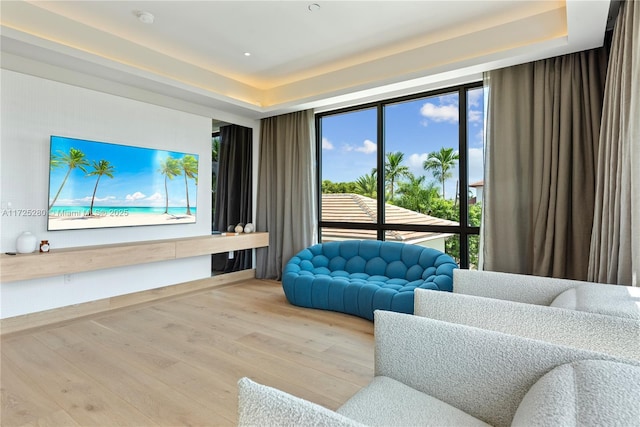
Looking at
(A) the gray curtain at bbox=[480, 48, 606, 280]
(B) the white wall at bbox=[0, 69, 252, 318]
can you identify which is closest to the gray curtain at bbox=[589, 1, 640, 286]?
(A) the gray curtain at bbox=[480, 48, 606, 280]

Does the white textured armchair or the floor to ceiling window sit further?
the floor to ceiling window

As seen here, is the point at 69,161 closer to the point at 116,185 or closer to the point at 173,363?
the point at 116,185

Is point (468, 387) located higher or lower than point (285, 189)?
lower

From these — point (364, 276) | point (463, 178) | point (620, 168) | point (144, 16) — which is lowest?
point (364, 276)

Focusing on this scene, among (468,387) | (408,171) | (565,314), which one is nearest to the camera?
(468,387)

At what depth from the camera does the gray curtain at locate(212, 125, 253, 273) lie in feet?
16.0

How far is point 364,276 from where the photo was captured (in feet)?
12.5

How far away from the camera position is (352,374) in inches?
88.5

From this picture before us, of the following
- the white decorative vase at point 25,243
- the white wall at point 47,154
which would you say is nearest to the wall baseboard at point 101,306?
the white wall at point 47,154

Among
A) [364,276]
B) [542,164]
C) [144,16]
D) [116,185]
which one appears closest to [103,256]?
[116,185]

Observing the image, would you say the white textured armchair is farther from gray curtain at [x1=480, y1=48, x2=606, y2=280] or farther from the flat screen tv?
the flat screen tv

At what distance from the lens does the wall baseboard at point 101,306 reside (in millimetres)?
3014

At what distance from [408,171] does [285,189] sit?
186 centimetres

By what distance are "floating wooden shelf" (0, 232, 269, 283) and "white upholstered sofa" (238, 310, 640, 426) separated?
3.05 m
